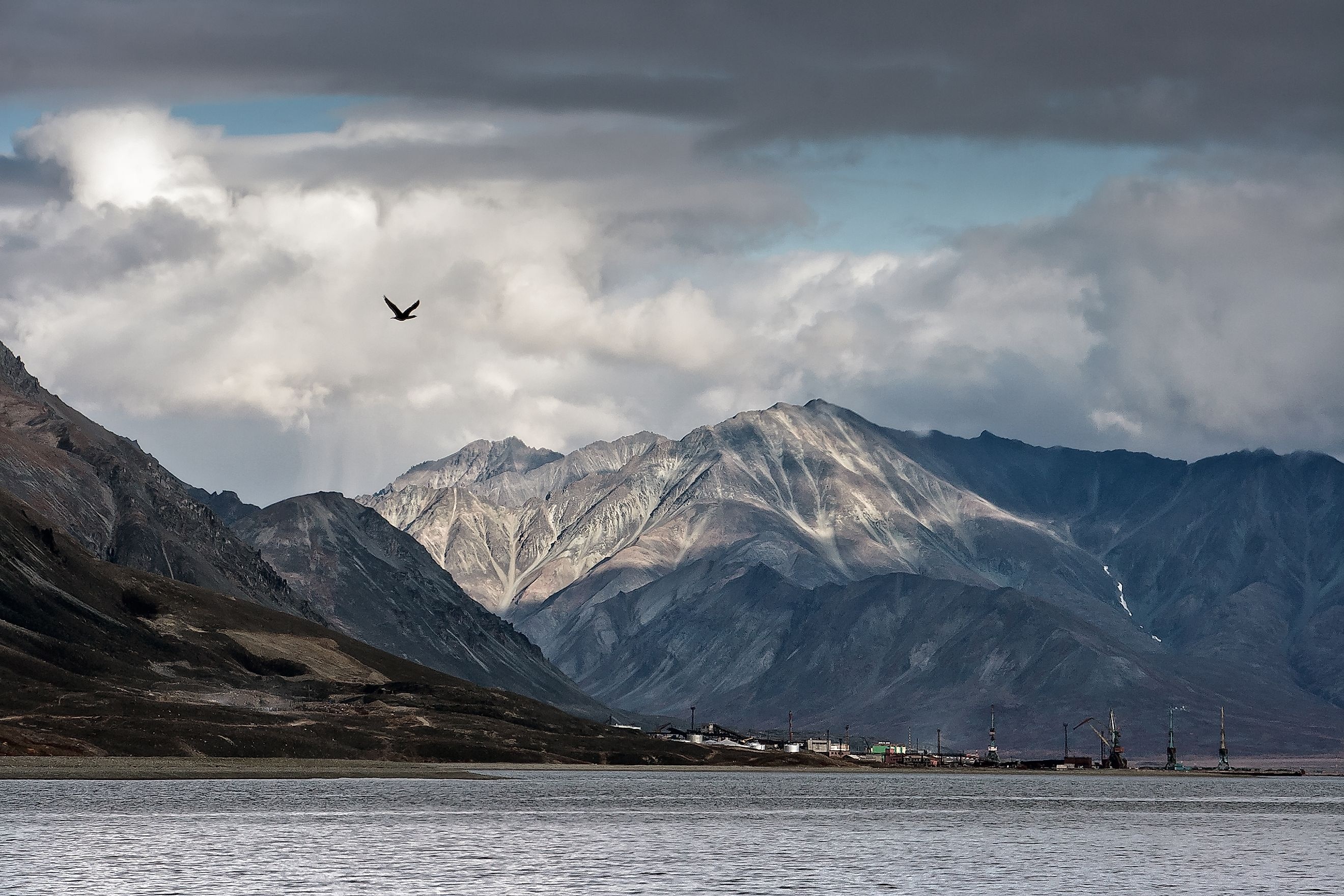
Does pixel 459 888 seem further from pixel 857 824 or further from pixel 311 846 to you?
pixel 857 824

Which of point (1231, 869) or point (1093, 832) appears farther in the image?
point (1093, 832)

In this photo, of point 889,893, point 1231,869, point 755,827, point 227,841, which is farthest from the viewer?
point 755,827

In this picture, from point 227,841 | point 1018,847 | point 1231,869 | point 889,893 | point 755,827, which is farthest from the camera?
point 755,827

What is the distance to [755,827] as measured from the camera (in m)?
184

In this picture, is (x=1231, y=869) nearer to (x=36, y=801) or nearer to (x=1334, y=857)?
(x=1334, y=857)

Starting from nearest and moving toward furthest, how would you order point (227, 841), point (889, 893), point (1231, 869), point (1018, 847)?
point (889, 893) → point (1231, 869) → point (227, 841) → point (1018, 847)

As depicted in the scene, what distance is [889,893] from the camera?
115 metres

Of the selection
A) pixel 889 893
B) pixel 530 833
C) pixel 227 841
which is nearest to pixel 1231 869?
pixel 889 893

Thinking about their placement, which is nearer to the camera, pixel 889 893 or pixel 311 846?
pixel 889 893

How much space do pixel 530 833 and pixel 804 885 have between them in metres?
54.7

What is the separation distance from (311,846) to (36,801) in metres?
64.0

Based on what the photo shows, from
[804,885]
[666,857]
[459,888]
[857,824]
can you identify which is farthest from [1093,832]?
[459,888]

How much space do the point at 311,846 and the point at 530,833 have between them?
27.6 m

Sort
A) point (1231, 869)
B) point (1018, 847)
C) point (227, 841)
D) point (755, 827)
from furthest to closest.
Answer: point (755, 827), point (1018, 847), point (227, 841), point (1231, 869)
